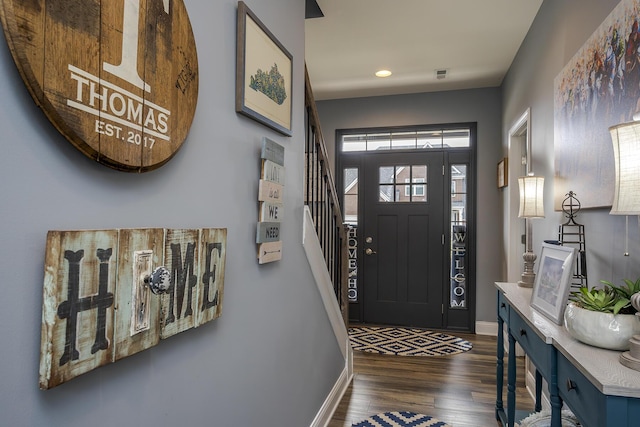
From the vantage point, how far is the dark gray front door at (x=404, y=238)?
14.9ft

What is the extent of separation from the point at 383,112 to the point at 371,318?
2.38m

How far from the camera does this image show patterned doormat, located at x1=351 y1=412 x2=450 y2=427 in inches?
95.9

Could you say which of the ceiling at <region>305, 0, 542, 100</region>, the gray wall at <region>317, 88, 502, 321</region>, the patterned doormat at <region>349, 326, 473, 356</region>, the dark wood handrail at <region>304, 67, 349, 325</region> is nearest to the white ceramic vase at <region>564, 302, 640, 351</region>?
the dark wood handrail at <region>304, 67, 349, 325</region>

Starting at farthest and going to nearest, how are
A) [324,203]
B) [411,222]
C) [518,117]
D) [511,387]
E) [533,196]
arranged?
[411,222], [518,117], [324,203], [533,196], [511,387]

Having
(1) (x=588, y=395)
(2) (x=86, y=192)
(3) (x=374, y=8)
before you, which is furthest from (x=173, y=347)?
(3) (x=374, y=8)

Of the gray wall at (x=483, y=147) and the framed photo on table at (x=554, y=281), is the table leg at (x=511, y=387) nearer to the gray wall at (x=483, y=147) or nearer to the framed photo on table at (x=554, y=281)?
the framed photo on table at (x=554, y=281)

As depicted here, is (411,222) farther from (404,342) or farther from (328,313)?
(328,313)

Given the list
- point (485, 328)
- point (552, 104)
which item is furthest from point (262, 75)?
point (485, 328)

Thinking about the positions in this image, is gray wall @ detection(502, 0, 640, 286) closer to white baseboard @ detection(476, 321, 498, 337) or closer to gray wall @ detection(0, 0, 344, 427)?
gray wall @ detection(0, 0, 344, 427)

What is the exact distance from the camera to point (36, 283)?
2.34ft

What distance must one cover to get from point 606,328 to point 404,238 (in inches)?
137

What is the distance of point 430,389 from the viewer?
9.71 feet

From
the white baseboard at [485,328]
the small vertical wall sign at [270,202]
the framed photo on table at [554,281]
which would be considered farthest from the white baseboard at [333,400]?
the white baseboard at [485,328]

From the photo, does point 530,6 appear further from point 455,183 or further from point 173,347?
point 173,347
